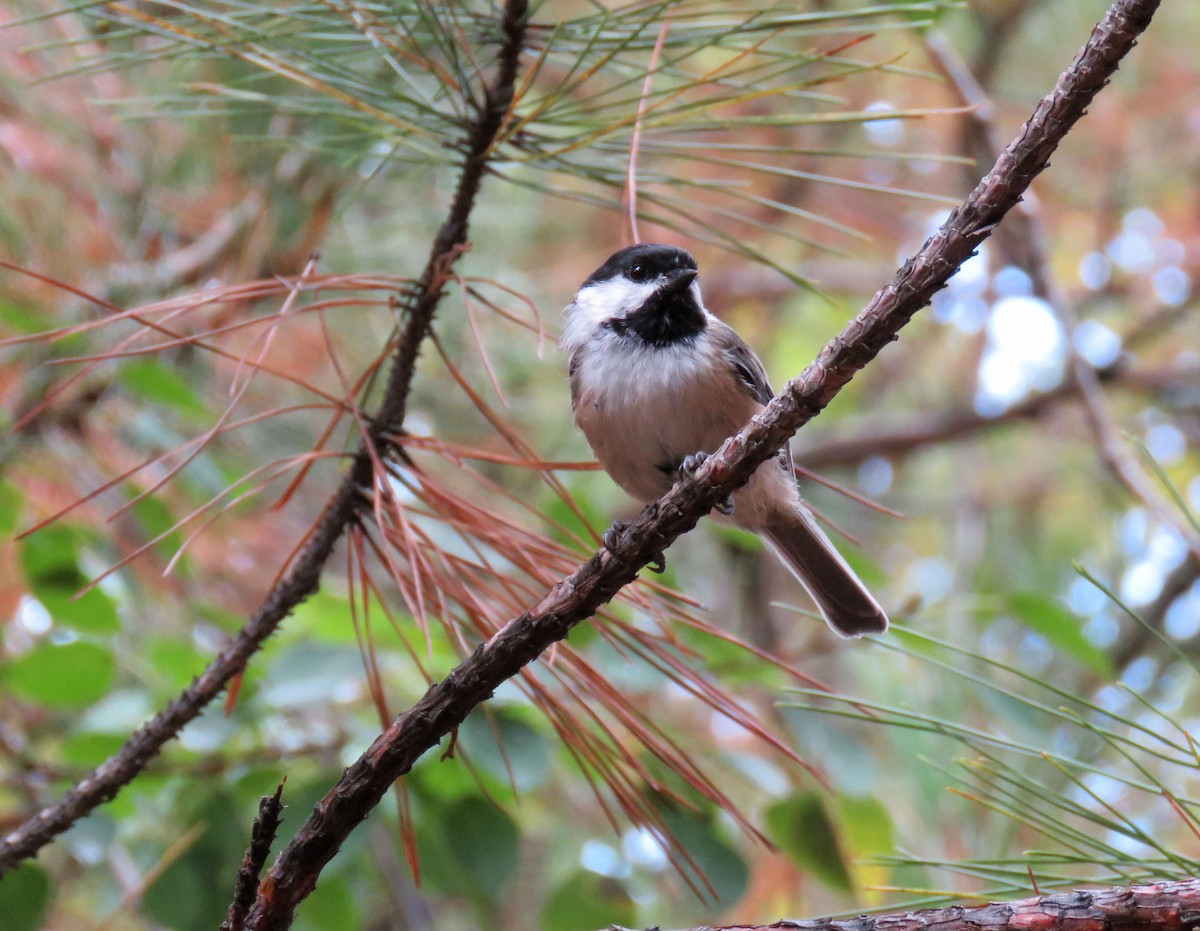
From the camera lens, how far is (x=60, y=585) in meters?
2.00

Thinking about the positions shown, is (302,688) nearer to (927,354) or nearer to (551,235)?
(551,235)

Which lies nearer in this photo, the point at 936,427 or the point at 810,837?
the point at 810,837

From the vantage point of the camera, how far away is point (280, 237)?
2664 mm

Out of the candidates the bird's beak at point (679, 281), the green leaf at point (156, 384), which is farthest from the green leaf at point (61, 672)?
the bird's beak at point (679, 281)

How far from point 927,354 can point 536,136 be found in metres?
3.95

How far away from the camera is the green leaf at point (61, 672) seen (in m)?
1.89

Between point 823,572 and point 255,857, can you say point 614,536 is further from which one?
point 823,572

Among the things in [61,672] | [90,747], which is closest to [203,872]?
[90,747]

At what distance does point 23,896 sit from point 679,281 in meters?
1.48

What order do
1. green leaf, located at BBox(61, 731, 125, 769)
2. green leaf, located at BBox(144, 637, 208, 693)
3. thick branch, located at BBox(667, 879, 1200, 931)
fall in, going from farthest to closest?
1. green leaf, located at BBox(144, 637, 208, 693)
2. green leaf, located at BBox(61, 731, 125, 769)
3. thick branch, located at BBox(667, 879, 1200, 931)

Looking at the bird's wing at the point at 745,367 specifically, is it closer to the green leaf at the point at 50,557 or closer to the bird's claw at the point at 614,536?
the bird's claw at the point at 614,536

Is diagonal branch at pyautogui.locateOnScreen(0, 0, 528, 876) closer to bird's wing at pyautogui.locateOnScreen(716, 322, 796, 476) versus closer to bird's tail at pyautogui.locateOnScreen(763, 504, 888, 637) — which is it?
bird's wing at pyautogui.locateOnScreen(716, 322, 796, 476)

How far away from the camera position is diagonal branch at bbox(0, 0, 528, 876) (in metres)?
1.51

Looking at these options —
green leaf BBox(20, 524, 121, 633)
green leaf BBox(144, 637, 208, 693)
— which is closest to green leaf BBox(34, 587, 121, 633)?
green leaf BBox(20, 524, 121, 633)
